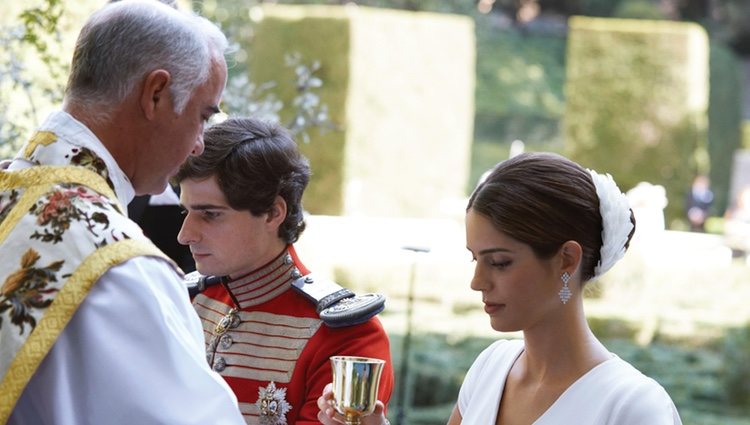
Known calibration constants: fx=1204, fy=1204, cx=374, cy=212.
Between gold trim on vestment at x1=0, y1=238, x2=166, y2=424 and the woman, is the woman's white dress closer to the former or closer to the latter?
the woman

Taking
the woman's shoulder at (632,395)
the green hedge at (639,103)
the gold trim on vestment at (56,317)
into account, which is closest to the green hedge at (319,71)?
the green hedge at (639,103)

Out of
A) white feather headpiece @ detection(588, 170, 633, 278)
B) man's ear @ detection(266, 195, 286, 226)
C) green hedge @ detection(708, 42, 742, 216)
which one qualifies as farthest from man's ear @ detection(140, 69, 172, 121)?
green hedge @ detection(708, 42, 742, 216)

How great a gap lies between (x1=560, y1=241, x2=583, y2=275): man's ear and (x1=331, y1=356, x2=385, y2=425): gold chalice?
491 millimetres

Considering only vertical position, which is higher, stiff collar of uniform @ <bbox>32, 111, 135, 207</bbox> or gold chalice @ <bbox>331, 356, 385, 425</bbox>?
stiff collar of uniform @ <bbox>32, 111, 135, 207</bbox>

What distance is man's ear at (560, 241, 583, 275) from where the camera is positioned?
96.0 inches

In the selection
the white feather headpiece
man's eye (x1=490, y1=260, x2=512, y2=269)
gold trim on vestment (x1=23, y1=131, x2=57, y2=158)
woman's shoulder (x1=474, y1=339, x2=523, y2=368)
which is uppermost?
gold trim on vestment (x1=23, y1=131, x2=57, y2=158)

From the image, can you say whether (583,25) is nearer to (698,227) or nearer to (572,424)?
(698,227)

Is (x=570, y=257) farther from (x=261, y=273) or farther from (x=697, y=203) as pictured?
(x=697, y=203)

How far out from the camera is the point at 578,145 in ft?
70.5

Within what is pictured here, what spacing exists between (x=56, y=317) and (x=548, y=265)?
105 centimetres

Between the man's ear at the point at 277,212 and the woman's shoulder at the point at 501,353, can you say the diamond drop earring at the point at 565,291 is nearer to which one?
the woman's shoulder at the point at 501,353

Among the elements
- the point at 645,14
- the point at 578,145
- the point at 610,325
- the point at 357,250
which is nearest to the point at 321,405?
the point at 610,325

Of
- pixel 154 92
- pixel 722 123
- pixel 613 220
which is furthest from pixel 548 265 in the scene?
pixel 722 123

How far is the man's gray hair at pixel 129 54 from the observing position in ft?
6.26
